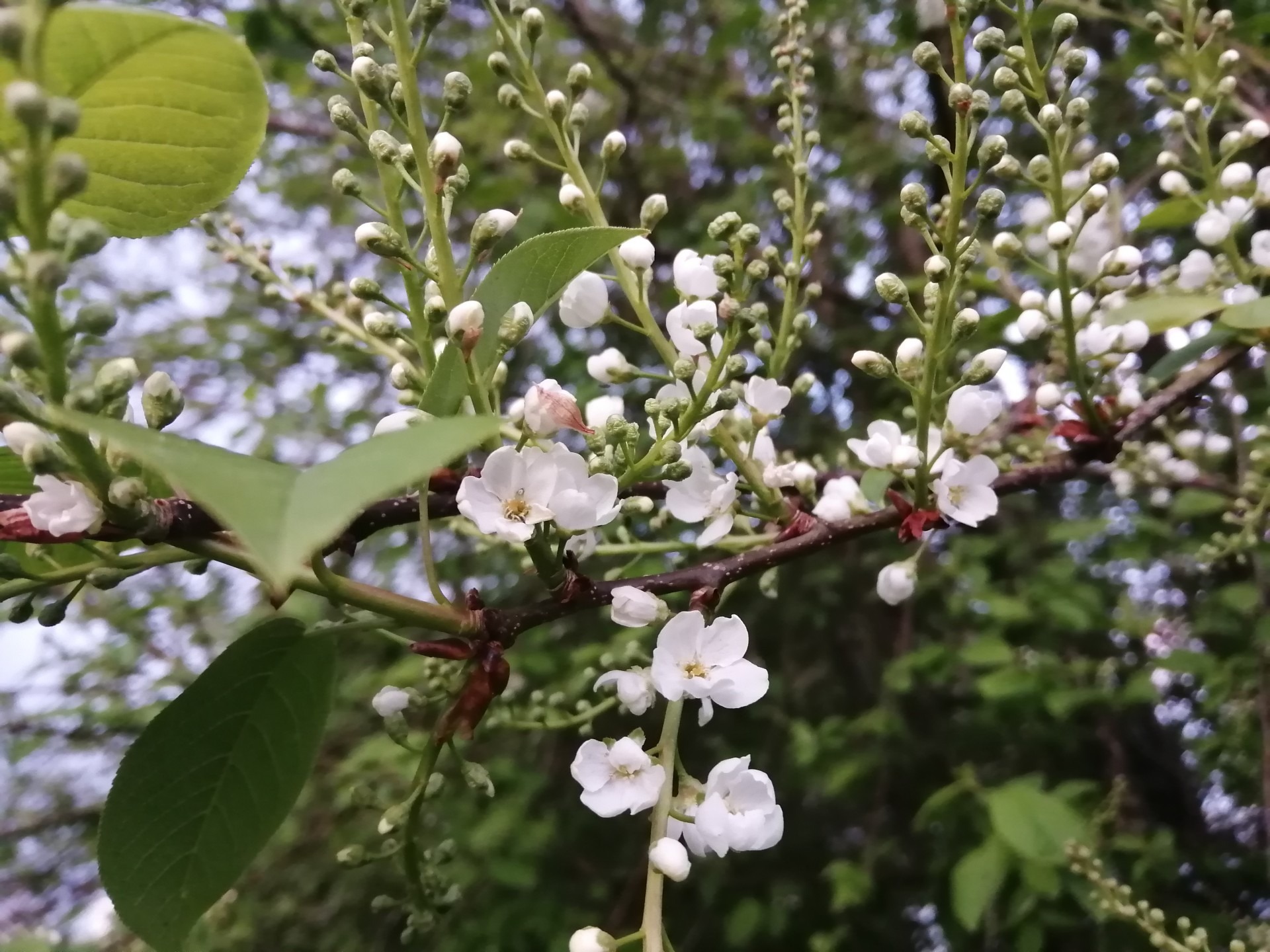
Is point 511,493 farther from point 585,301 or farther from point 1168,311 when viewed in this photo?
point 1168,311

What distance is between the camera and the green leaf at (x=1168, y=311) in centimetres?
84

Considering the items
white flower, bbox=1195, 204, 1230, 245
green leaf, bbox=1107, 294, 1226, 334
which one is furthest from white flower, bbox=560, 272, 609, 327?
white flower, bbox=1195, 204, 1230, 245

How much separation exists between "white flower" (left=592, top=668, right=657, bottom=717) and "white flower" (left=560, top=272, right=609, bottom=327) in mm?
276

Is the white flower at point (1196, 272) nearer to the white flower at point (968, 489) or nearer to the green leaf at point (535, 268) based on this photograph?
the white flower at point (968, 489)

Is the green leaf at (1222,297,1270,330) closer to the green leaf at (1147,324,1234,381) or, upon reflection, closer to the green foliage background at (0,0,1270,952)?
the green leaf at (1147,324,1234,381)

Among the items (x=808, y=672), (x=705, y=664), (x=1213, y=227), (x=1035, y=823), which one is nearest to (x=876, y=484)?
(x=705, y=664)

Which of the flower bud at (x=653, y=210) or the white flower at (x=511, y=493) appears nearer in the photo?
the white flower at (x=511, y=493)

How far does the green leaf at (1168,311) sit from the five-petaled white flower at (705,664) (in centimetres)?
54

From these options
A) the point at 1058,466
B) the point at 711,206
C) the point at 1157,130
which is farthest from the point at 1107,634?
the point at 1058,466

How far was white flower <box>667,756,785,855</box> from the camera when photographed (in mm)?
517

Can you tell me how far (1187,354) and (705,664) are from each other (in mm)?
604

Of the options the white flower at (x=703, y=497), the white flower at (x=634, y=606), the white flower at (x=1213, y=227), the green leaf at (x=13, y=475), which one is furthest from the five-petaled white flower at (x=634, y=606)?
the white flower at (x=1213, y=227)

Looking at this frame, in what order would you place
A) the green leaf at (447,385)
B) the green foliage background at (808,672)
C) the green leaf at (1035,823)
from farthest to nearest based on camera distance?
the green foliage background at (808,672) < the green leaf at (1035,823) < the green leaf at (447,385)

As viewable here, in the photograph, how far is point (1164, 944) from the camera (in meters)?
0.84
